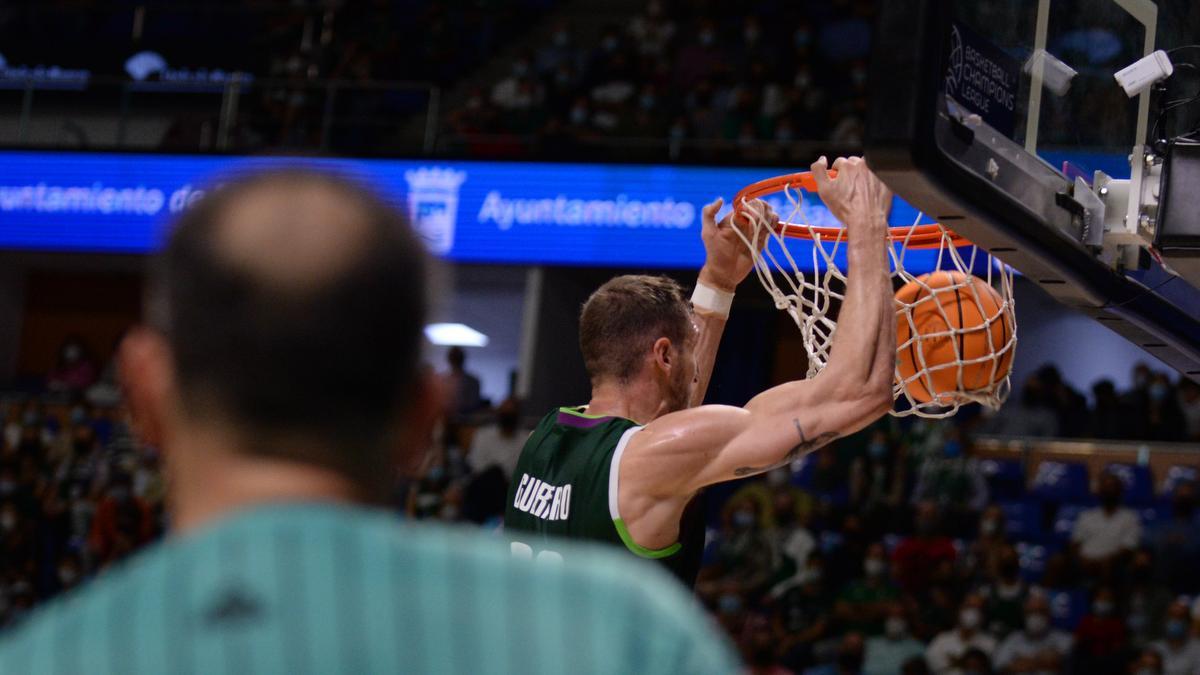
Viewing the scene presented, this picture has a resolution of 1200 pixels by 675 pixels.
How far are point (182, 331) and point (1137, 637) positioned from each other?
8.31 metres

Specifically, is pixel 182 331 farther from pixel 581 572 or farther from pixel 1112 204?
pixel 1112 204

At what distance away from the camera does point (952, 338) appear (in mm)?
3533

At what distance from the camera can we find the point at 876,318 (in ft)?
8.68

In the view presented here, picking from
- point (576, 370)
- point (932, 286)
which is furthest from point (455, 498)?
point (932, 286)

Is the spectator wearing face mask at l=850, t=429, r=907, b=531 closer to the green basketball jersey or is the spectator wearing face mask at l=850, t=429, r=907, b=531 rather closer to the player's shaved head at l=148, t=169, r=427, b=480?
the green basketball jersey

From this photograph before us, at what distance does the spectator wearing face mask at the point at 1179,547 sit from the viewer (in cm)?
876

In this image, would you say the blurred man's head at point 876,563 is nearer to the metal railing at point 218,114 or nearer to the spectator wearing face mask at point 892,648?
the spectator wearing face mask at point 892,648

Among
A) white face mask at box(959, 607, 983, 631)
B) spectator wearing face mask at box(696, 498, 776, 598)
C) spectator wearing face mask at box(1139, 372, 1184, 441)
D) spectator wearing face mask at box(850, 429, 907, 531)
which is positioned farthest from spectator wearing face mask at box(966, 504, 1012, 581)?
spectator wearing face mask at box(1139, 372, 1184, 441)

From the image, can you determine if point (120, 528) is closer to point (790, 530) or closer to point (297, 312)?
point (790, 530)

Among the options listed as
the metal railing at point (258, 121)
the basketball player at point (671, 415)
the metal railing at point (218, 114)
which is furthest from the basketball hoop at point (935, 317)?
the metal railing at point (218, 114)

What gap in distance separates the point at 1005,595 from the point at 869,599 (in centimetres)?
79

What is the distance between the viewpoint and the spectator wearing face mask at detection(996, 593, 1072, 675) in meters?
Answer: 8.36

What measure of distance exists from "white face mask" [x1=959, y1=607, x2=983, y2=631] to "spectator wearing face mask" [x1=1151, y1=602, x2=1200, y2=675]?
37.0 inches

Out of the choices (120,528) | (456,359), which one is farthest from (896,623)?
(120,528)
